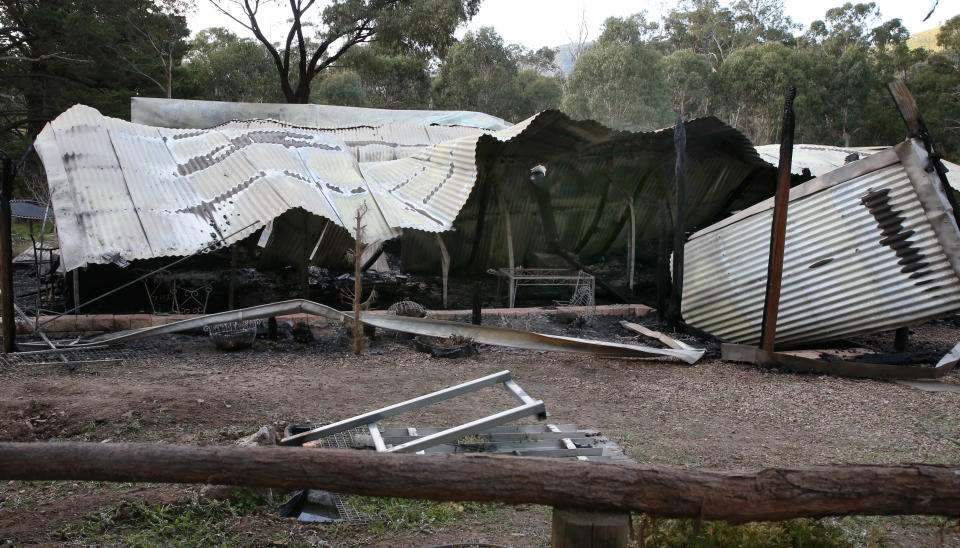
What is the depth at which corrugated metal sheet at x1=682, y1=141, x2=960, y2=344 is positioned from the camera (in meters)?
7.18

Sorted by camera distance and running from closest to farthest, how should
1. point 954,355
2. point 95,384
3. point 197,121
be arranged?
point 95,384 → point 954,355 → point 197,121

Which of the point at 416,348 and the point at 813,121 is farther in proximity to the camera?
the point at 813,121

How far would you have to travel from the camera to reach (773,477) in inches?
96.0

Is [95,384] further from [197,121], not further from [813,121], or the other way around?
[813,121]

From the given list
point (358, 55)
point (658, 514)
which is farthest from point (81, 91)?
point (658, 514)

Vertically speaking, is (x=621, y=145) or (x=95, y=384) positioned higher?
(x=621, y=145)

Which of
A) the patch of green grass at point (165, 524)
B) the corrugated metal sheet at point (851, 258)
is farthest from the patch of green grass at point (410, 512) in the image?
the corrugated metal sheet at point (851, 258)

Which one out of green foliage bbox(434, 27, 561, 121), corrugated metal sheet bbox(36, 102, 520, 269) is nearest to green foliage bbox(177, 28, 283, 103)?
green foliage bbox(434, 27, 561, 121)

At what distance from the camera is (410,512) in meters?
3.69

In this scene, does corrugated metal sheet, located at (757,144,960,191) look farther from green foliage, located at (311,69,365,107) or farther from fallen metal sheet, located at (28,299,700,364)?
green foliage, located at (311,69,365,107)

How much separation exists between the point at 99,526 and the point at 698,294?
762cm

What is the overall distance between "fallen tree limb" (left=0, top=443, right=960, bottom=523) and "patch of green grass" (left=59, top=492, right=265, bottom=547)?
847 millimetres

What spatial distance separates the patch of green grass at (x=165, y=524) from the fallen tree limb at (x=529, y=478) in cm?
85

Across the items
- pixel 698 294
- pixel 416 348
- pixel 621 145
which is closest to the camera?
pixel 416 348
